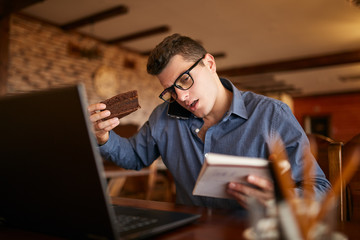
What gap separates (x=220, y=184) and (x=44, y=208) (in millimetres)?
445

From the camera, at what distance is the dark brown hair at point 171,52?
52.9 inches

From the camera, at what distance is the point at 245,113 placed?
1312 mm

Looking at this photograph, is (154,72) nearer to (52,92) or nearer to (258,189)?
(258,189)

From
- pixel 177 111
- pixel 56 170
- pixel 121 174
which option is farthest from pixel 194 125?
pixel 121 174

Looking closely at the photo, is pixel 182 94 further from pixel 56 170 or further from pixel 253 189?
pixel 56 170

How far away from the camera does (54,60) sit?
205 inches

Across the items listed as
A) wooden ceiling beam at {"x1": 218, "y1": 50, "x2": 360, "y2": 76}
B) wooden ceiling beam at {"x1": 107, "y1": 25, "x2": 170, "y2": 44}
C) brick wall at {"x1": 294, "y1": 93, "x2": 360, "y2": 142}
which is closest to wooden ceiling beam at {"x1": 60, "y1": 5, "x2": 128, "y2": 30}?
wooden ceiling beam at {"x1": 107, "y1": 25, "x2": 170, "y2": 44}

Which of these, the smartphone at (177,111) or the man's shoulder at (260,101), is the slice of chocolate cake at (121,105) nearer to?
the smartphone at (177,111)

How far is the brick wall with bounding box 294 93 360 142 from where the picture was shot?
1246cm

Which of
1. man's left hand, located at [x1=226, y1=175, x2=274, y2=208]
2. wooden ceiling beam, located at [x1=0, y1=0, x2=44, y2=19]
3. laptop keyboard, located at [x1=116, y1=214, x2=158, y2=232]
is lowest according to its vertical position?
laptop keyboard, located at [x1=116, y1=214, x2=158, y2=232]

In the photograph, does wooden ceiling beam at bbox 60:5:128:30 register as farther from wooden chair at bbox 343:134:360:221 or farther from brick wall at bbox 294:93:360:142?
brick wall at bbox 294:93:360:142

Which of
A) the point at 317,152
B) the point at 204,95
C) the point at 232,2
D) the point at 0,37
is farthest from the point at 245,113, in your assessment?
the point at 0,37

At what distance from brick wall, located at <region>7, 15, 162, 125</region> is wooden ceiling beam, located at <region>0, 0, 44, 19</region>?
290 millimetres

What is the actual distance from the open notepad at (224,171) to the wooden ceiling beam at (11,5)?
13.7ft
